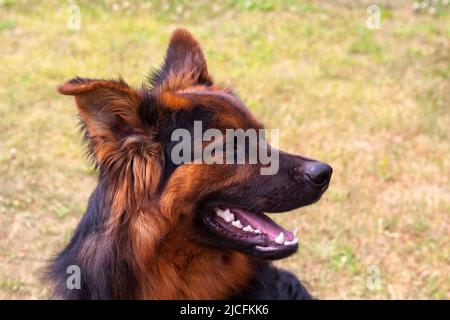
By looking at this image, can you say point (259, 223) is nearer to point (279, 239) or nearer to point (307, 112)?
point (279, 239)

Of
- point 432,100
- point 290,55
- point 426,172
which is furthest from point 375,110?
point 290,55

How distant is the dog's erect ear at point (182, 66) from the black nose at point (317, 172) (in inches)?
37.3

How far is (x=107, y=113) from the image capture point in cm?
334

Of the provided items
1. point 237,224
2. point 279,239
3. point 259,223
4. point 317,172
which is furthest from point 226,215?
point 317,172

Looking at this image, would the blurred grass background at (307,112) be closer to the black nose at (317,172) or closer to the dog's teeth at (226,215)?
the dog's teeth at (226,215)

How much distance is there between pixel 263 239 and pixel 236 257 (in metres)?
0.28

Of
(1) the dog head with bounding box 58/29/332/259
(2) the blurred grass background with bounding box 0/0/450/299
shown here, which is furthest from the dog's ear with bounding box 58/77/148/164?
(2) the blurred grass background with bounding box 0/0/450/299

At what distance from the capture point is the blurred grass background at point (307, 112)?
228 inches

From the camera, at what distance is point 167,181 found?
11.7ft

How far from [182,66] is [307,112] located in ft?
14.1

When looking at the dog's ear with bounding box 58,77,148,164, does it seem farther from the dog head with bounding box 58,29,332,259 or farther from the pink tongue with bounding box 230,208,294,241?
the pink tongue with bounding box 230,208,294,241

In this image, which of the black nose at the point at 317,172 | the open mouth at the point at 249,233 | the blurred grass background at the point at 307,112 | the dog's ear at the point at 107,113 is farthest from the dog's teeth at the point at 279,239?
the blurred grass background at the point at 307,112
